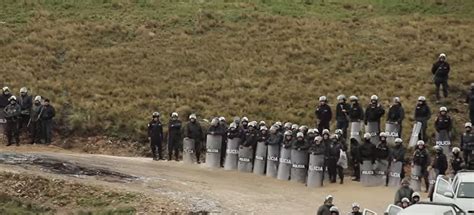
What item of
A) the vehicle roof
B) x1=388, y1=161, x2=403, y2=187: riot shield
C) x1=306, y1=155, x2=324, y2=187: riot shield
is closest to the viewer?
the vehicle roof

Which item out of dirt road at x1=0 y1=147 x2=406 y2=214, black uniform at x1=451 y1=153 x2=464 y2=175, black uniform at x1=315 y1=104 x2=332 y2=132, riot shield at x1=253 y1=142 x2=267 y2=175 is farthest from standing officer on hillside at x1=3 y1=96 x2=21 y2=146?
black uniform at x1=451 y1=153 x2=464 y2=175

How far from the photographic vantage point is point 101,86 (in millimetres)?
40969

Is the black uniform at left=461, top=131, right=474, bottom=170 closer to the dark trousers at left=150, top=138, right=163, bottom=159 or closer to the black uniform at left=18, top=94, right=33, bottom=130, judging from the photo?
the dark trousers at left=150, top=138, right=163, bottom=159

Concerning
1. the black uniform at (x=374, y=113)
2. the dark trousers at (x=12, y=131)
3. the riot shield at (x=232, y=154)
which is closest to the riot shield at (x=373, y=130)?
the black uniform at (x=374, y=113)

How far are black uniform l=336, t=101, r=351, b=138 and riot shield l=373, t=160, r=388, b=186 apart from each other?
122 inches

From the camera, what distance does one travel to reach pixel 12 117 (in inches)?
1225

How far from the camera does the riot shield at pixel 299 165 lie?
1052 inches

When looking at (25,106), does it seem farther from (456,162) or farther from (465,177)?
(465,177)

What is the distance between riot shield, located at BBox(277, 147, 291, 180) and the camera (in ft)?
89.4

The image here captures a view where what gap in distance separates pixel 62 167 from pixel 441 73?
15.0m

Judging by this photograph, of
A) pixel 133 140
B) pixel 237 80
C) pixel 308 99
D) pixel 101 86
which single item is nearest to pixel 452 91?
pixel 308 99

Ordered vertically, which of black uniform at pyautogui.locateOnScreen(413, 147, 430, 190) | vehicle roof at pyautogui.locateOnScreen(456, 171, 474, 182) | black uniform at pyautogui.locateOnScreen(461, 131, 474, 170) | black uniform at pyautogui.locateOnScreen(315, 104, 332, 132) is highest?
black uniform at pyautogui.locateOnScreen(315, 104, 332, 132)

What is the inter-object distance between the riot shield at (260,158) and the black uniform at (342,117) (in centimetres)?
298

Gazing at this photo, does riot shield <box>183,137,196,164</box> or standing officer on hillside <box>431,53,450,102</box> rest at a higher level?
standing officer on hillside <box>431,53,450,102</box>
